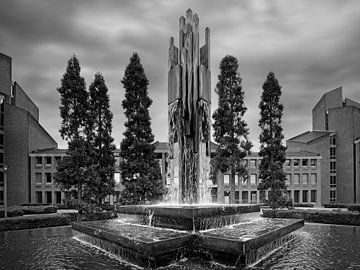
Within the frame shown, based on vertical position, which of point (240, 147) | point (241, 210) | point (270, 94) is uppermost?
point (270, 94)

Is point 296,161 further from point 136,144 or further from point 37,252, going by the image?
point 37,252

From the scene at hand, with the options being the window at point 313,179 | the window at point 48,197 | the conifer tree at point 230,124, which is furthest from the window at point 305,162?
the window at point 48,197

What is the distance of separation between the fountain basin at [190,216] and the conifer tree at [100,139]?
14423 millimetres

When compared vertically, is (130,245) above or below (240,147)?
below

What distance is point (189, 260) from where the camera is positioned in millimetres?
7586

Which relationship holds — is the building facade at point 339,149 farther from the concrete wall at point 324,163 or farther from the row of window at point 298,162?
the row of window at point 298,162

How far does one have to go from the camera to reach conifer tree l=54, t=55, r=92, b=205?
2427 centimetres

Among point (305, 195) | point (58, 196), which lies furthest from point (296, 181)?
point (58, 196)

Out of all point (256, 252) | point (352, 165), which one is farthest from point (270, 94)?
point (352, 165)

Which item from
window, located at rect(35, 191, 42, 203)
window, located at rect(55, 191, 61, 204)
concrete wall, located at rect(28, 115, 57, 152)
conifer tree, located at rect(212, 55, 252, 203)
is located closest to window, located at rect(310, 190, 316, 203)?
conifer tree, located at rect(212, 55, 252, 203)

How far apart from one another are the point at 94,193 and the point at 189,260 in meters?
19.0

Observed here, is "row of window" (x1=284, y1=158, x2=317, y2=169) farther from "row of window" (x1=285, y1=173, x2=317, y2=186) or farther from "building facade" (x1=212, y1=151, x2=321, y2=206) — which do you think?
"row of window" (x1=285, y1=173, x2=317, y2=186)

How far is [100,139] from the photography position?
25391 mm

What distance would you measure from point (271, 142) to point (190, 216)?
2114cm
